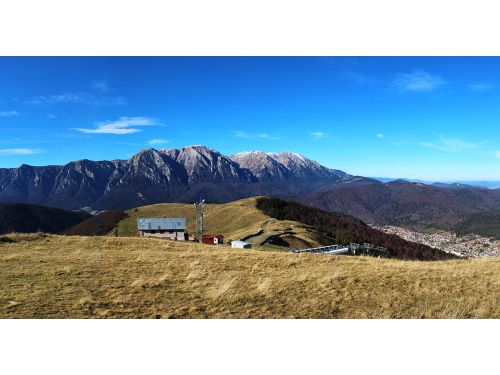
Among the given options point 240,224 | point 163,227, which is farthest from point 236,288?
point 240,224

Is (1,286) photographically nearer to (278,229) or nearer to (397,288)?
(397,288)

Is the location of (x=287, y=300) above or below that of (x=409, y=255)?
above

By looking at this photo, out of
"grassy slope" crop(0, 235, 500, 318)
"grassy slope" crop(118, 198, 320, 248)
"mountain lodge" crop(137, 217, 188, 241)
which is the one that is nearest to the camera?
"grassy slope" crop(0, 235, 500, 318)

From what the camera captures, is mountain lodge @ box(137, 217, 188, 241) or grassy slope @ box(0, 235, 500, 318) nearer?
grassy slope @ box(0, 235, 500, 318)

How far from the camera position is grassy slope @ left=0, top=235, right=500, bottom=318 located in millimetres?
11734

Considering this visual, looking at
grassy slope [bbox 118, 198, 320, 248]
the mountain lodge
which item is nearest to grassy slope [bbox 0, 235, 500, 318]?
the mountain lodge

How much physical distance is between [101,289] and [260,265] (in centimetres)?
838

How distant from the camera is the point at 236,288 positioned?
46.8 ft

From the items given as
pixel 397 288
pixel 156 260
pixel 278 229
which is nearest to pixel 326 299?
pixel 397 288

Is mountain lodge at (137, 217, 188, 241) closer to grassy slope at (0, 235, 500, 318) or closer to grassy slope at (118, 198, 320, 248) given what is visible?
grassy slope at (118, 198, 320, 248)

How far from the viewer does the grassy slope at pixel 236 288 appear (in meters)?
11.7

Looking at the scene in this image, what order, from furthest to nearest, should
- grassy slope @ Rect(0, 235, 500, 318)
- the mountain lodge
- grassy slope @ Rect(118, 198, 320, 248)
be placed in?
grassy slope @ Rect(118, 198, 320, 248)
the mountain lodge
grassy slope @ Rect(0, 235, 500, 318)

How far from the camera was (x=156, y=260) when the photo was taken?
20.9m

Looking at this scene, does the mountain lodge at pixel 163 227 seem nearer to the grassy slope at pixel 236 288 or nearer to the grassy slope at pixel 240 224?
the grassy slope at pixel 240 224
